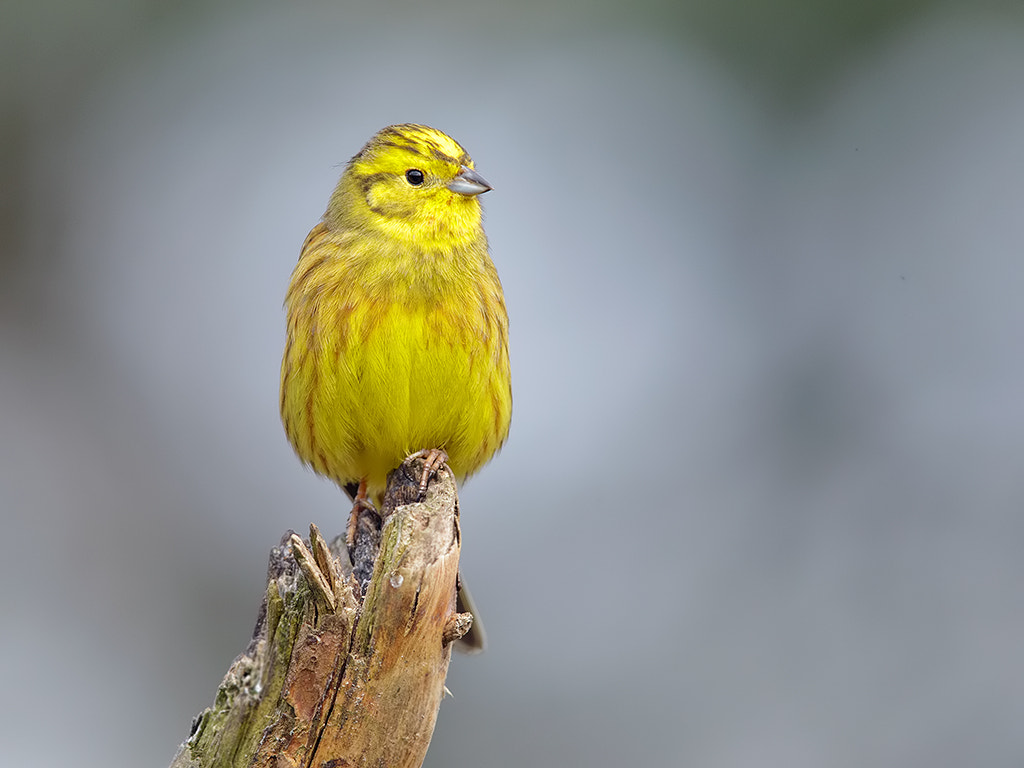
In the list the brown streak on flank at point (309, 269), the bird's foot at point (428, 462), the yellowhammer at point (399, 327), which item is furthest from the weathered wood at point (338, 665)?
the brown streak on flank at point (309, 269)

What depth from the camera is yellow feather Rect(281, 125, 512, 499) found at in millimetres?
4035

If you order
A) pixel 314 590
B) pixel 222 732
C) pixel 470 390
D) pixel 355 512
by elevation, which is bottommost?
pixel 222 732

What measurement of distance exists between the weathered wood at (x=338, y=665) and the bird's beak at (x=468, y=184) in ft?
4.90

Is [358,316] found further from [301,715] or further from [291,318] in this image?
[301,715]

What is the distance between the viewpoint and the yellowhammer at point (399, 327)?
159 inches

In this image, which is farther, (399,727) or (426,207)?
(426,207)

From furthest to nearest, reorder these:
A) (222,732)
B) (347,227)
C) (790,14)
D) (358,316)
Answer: (790,14) → (347,227) → (358,316) → (222,732)

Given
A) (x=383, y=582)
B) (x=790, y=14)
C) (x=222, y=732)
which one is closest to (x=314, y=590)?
(x=383, y=582)

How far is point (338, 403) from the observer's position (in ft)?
13.4

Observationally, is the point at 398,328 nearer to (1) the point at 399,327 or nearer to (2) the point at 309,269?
(1) the point at 399,327

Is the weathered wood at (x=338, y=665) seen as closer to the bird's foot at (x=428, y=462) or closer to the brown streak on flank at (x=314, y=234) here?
the bird's foot at (x=428, y=462)

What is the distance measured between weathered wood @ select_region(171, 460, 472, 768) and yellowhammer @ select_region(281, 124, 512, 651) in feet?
2.97

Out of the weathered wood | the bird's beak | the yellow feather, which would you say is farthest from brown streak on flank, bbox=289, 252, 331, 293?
the weathered wood

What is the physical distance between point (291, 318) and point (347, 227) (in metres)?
0.40
